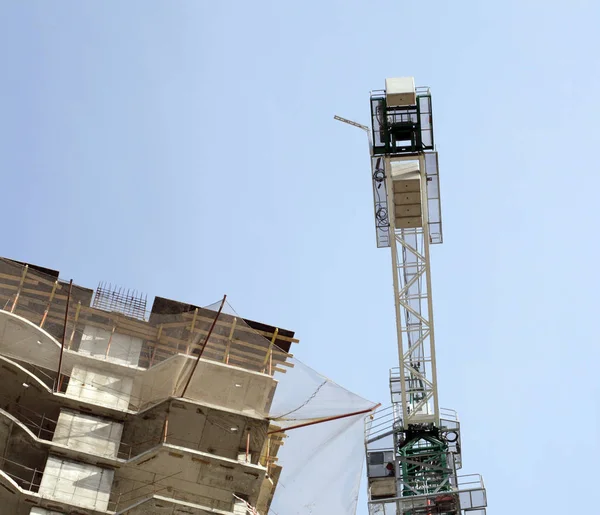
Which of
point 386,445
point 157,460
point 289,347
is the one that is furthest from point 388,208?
point 157,460

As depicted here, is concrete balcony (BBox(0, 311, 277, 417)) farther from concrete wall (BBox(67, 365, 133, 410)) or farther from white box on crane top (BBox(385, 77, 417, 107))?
white box on crane top (BBox(385, 77, 417, 107))

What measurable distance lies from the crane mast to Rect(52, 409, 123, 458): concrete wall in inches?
378

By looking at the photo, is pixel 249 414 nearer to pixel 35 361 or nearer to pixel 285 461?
pixel 285 461

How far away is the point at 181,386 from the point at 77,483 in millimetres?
4426

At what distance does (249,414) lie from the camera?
33219 mm

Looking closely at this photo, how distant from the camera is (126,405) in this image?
3297 centimetres

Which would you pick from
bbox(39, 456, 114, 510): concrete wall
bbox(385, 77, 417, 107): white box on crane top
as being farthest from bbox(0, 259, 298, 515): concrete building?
bbox(385, 77, 417, 107): white box on crane top

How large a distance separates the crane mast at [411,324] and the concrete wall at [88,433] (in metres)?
9.60

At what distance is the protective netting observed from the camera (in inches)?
1268

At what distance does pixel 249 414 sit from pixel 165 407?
2607mm

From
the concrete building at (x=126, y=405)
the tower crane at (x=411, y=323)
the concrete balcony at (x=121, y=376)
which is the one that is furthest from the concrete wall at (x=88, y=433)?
the tower crane at (x=411, y=323)

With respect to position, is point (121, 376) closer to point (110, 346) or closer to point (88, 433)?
point (110, 346)

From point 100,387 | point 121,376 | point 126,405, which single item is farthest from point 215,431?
point 100,387

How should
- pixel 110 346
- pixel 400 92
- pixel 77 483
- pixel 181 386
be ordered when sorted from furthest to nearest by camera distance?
pixel 400 92 → pixel 110 346 → pixel 181 386 → pixel 77 483
